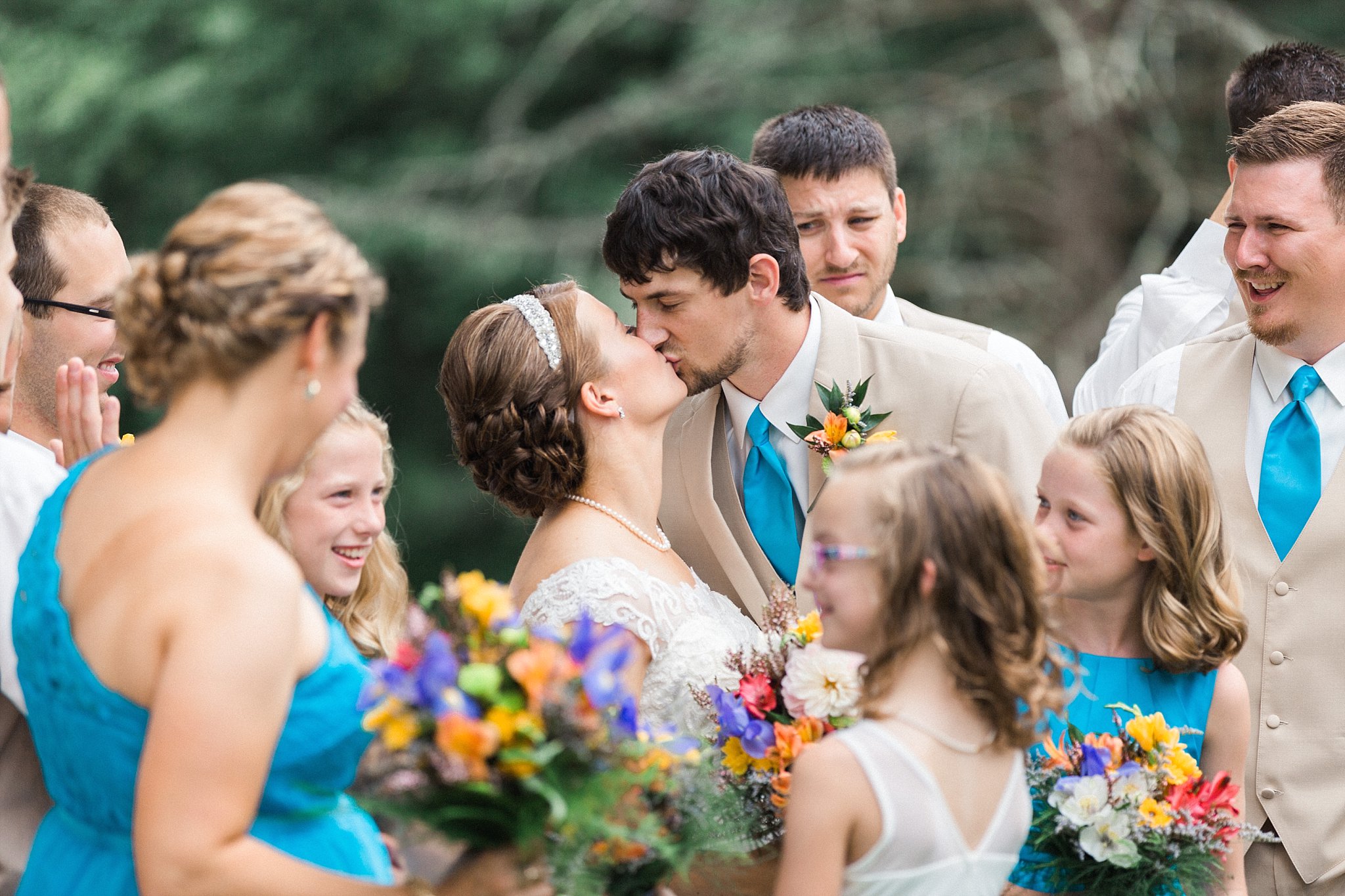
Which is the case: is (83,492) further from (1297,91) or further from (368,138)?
(368,138)

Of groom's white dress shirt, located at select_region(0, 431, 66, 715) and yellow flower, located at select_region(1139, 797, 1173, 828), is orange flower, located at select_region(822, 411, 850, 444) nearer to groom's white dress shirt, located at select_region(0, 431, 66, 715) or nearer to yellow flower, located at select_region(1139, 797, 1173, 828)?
yellow flower, located at select_region(1139, 797, 1173, 828)

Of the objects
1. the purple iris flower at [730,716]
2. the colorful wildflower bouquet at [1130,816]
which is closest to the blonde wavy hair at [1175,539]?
the colorful wildflower bouquet at [1130,816]

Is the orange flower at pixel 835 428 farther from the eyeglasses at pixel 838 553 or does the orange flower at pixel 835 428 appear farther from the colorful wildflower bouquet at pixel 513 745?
→ the colorful wildflower bouquet at pixel 513 745

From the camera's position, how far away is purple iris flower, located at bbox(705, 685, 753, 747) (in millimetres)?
3137

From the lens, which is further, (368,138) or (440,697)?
(368,138)

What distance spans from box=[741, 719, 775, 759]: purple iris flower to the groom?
1093mm

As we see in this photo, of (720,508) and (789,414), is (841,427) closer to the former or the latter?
(789,414)

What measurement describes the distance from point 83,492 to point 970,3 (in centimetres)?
1154

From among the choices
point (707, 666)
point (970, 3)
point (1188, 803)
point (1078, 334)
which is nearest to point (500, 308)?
point (707, 666)

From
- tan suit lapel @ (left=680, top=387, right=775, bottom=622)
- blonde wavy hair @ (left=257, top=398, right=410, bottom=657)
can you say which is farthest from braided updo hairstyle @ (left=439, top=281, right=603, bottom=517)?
tan suit lapel @ (left=680, top=387, right=775, bottom=622)

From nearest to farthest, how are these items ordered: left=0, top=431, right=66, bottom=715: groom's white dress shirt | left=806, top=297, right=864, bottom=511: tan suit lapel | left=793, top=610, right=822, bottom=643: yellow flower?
1. left=0, top=431, right=66, bottom=715: groom's white dress shirt
2. left=793, top=610, right=822, bottom=643: yellow flower
3. left=806, top=297, right=864, bottom=511: tan suit lapel

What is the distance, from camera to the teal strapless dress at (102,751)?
2.37 metres

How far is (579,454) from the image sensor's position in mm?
3930

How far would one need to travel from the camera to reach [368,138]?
504 inches
